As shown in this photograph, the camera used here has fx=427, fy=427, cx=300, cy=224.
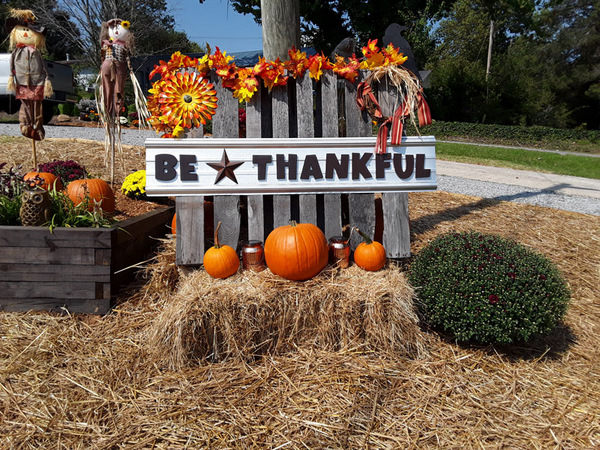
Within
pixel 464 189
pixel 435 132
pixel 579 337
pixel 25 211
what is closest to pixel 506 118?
pixel 435 132

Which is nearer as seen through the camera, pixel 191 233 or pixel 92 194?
pixel 191 233

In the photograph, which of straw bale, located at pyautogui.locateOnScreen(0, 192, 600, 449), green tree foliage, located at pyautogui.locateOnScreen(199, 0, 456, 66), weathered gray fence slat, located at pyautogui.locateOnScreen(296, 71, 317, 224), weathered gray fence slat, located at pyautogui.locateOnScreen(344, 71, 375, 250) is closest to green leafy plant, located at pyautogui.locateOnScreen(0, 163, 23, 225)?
straw bale, located at pyautogui.locateOnScreen(0, 192, 600, 449)

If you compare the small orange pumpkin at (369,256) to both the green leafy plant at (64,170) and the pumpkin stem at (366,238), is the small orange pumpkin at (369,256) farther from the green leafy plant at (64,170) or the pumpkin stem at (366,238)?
the green leafy plant at (64,170)

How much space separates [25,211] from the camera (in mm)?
2945

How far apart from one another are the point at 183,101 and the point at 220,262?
1.13 metres

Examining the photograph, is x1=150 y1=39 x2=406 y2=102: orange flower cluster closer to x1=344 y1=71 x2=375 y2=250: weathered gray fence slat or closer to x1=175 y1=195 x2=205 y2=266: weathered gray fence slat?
x1=344 y1=71 x2=375 y2=250: weathered gray fence slat

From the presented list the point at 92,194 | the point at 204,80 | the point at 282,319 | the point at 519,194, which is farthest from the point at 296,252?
the point at 519,194

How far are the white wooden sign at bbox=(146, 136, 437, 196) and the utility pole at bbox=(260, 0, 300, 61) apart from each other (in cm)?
135

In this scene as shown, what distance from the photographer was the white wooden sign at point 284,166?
2.97m

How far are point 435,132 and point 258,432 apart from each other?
65.8 feet

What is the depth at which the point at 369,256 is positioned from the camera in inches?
118

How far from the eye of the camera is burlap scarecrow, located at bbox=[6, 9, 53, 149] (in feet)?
12.7

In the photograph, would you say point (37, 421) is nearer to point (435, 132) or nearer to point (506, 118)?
point (435, 132)

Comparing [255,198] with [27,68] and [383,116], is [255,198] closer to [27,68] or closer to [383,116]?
[383,116]
